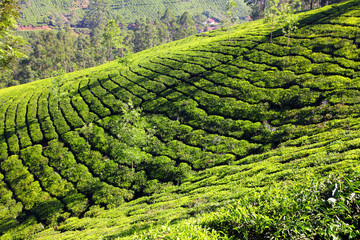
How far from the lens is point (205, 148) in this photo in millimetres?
23031

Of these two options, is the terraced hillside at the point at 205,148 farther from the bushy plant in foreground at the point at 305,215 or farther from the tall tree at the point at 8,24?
the tall tree at the point at 8,24

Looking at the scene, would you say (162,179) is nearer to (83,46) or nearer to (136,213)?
(136,213)

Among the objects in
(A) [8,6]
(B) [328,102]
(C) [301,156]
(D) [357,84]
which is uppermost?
(A) [8,6]

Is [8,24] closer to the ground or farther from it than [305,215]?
farther from it

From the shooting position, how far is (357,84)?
2167cm

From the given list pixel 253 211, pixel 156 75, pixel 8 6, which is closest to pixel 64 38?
pixel 156 75

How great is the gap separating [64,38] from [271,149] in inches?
5186

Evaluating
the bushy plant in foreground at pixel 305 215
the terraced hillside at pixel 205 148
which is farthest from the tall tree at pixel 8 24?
the bushy plant in foreground at pixel 305 215

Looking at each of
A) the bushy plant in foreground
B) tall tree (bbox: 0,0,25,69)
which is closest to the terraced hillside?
the bushy plant in foreground

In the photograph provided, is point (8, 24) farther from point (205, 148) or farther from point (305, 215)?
point (205, 148)

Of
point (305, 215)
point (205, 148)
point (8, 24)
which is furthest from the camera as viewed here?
point (205, 148)

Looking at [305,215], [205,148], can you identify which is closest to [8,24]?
[305,215]

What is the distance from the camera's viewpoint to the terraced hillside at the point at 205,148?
225 inches

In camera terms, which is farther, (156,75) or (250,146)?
(156,75)
